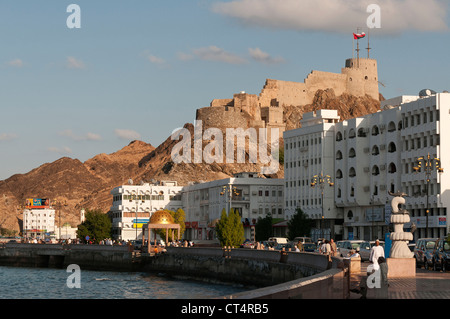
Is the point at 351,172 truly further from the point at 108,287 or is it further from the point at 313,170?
the point at 108,287

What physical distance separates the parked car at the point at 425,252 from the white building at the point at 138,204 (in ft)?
373

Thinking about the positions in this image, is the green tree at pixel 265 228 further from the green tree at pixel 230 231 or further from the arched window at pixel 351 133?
the arched window at pixel 351 133

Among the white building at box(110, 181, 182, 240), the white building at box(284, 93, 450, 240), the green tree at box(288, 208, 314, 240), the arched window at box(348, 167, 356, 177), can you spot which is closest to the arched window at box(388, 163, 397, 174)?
the white building at box(284, 93, 450, 240)

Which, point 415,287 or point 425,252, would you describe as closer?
point 415,287

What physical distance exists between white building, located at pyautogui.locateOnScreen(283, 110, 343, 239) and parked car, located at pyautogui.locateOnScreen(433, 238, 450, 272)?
232ft

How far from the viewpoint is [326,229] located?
12512 centimetres

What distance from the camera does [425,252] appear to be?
49.9m

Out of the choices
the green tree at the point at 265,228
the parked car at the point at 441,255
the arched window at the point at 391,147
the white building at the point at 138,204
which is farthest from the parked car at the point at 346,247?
the white building at the point at 138,204

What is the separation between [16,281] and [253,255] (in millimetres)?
26512

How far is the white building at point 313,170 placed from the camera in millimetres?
124688

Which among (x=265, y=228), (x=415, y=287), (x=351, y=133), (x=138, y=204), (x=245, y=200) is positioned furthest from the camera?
(x=138, y=204)

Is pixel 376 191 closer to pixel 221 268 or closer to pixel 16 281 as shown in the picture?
pixel 221 268

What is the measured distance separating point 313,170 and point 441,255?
83.1m

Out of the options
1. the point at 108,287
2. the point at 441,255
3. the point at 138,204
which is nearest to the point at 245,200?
the point at 138,204
